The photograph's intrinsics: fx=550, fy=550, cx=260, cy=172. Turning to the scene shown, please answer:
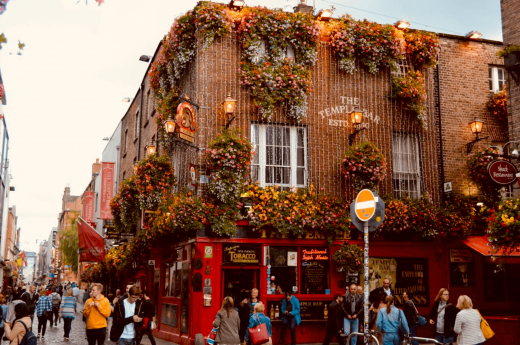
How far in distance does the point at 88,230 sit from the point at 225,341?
15204 millimetres

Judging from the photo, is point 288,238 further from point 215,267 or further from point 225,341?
point 225,341

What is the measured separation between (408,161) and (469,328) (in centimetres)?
961

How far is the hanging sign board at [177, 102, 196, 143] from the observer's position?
51.7ft

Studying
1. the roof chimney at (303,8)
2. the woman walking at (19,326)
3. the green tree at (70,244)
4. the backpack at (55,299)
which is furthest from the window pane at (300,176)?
the green tree at (70,244)

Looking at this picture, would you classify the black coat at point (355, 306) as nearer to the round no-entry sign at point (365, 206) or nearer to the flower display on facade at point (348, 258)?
the flower display on facade at point (348, 258)

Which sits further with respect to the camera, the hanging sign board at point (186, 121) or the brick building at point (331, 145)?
the brick building at point (331, 145)

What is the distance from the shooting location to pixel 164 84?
67.1 feet

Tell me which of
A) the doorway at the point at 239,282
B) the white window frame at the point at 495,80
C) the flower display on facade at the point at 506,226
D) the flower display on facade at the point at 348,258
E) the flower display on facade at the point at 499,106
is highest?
the white window frame at the point at 495,80

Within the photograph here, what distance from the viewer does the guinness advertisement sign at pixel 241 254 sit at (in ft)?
53.7

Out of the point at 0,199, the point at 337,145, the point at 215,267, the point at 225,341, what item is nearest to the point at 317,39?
the point at 337,145

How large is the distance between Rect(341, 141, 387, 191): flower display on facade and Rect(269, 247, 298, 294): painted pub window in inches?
117

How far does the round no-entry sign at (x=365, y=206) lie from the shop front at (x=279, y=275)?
280 inches

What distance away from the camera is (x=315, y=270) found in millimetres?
17172

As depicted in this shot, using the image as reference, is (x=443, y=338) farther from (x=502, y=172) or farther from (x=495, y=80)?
(x=495, y=80)
